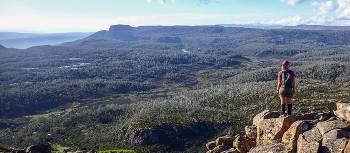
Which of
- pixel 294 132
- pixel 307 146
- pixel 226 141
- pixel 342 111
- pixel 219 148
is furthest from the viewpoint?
pixel 226 141

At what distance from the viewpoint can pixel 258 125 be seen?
56.8m

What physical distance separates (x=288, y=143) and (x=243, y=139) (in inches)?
477

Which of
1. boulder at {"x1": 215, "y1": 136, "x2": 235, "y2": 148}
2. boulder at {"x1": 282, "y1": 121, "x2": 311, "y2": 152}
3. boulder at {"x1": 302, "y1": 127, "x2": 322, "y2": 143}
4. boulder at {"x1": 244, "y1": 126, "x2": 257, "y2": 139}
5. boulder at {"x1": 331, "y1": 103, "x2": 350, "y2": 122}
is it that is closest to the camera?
boulder at {"x1": 302, "y1": 127, "x2": 322, "y2": 143}

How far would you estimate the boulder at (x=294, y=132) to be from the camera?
155ft

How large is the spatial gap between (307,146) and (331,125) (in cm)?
371

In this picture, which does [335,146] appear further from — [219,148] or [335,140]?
[219,148]

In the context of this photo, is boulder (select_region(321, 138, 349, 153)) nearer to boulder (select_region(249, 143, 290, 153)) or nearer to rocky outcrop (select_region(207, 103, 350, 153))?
rocky outcrop (select_region(207, 103, 350, 153))

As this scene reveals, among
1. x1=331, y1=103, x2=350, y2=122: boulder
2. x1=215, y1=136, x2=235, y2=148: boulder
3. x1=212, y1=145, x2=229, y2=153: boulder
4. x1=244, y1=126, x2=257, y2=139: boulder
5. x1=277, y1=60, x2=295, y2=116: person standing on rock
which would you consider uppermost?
x1=277, y1=60, x2=295, y2=116: person standing on rock

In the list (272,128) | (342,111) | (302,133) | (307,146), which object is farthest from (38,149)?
(342,111)

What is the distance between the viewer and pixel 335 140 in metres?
43.6

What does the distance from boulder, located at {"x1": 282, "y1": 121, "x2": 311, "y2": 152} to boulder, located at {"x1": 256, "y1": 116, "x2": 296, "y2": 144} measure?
6.16 feet

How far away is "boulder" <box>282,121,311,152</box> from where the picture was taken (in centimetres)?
4731

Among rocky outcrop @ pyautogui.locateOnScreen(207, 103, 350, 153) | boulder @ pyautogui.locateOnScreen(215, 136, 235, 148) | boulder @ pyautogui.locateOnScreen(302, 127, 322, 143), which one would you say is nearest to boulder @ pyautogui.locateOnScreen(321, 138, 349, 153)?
rocky outcrop @ pyautogui.locateOnScreen(207, 103, 350, 153)

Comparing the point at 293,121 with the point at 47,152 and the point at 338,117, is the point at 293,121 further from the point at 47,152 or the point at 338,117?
the point at 47,152
